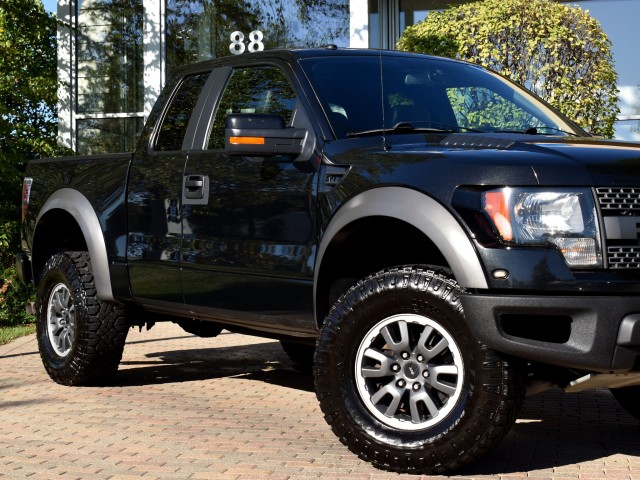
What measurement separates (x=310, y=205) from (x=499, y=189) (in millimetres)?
1160

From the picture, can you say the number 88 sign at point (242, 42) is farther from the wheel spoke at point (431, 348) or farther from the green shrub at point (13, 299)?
the wheel spoke at point (431, 348)

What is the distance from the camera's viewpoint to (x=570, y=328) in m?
4.79

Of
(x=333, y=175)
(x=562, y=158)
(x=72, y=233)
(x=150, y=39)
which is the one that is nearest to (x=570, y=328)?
(x=562, y=158)

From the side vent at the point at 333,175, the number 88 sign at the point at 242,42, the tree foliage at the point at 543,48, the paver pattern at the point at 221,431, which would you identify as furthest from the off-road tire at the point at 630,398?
the number 88 sign at the point at 242,42

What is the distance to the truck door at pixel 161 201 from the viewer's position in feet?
21.9

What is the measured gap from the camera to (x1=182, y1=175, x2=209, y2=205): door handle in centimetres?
641

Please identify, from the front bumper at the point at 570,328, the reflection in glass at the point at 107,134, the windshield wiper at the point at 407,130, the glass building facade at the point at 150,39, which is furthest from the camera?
the reflection in glass at the point at 107,134

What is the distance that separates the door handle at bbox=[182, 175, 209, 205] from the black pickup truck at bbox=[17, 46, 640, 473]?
0.06 feet

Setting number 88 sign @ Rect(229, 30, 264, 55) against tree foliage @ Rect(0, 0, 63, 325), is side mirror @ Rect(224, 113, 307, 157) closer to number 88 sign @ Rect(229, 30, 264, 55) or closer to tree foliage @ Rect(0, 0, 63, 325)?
tree foliage @ Rect(0, 0, 63, 325)

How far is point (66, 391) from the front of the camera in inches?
300

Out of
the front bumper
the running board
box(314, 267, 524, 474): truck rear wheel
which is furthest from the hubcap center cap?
the running board

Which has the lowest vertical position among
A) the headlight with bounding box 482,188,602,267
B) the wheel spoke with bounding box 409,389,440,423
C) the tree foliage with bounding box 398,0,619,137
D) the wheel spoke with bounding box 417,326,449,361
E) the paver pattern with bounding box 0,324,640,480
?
the paver pattern with bounding box 0,324,640,480

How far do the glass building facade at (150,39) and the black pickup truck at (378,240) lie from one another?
873cm

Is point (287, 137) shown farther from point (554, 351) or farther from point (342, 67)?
point (554, 351)
